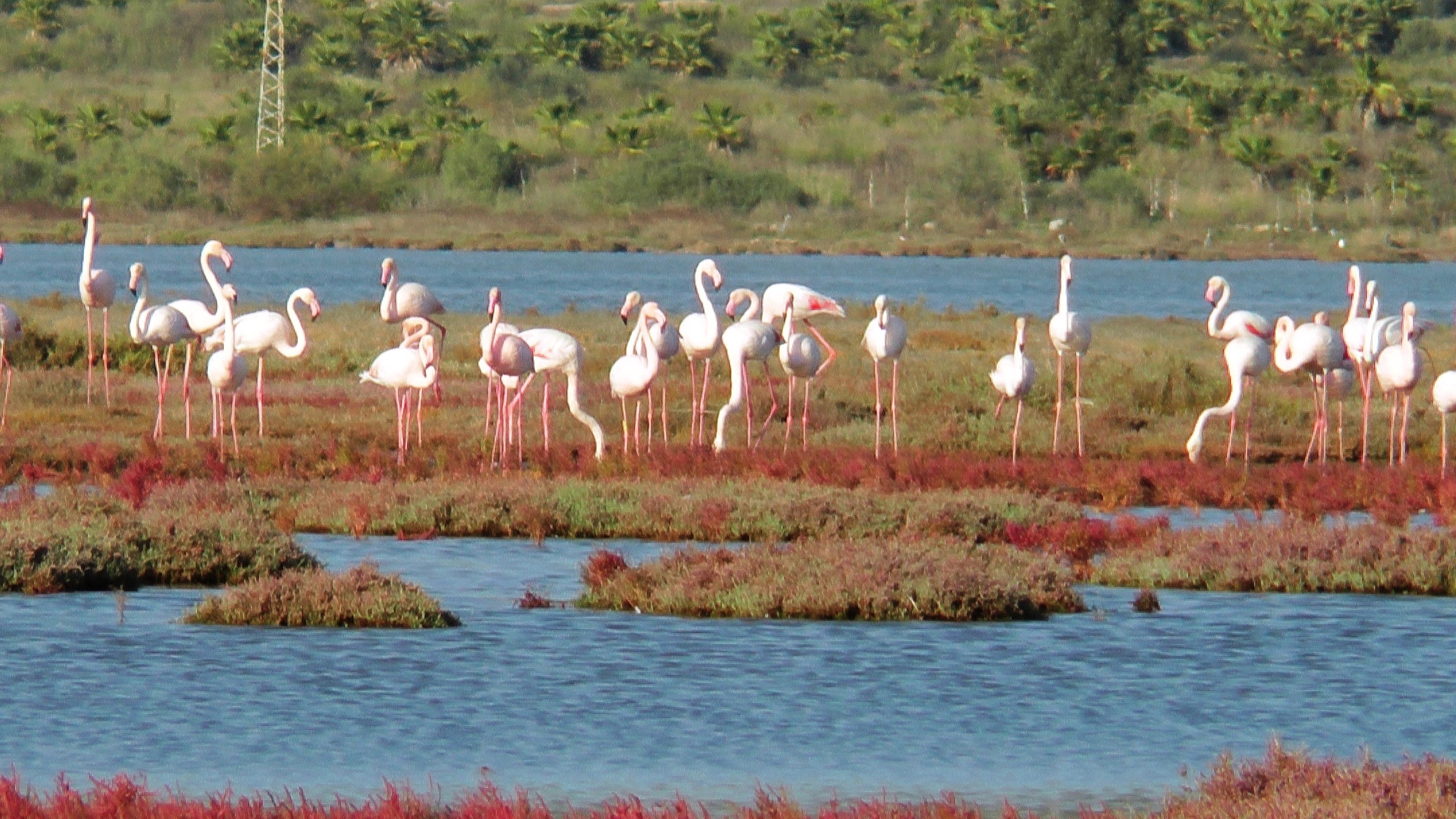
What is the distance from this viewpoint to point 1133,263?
76812 mm

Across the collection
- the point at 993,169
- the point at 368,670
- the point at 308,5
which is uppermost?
the point at 308,5

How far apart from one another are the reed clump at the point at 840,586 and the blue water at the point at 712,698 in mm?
172

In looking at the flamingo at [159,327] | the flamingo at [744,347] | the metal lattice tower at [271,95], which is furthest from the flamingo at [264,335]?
the metal lattice tower at [271,95]

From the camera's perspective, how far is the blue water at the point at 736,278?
165ft

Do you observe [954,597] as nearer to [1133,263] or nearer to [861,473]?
[861,473]

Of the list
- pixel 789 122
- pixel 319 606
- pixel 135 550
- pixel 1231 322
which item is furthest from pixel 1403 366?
pixel 789 122

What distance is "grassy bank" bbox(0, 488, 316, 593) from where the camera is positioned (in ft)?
46.4

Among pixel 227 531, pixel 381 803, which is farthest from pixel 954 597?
pixel 381 803

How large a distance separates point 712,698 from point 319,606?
2836 millimetres

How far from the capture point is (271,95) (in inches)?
3775

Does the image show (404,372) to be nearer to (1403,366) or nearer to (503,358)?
(503,358)

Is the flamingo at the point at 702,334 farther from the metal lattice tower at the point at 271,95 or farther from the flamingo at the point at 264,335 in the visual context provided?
the metal lattice tower at the point at 271,95

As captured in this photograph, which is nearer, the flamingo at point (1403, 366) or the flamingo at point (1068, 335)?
the flamingo at point (1403, 366)

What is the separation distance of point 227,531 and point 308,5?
4410 inches
